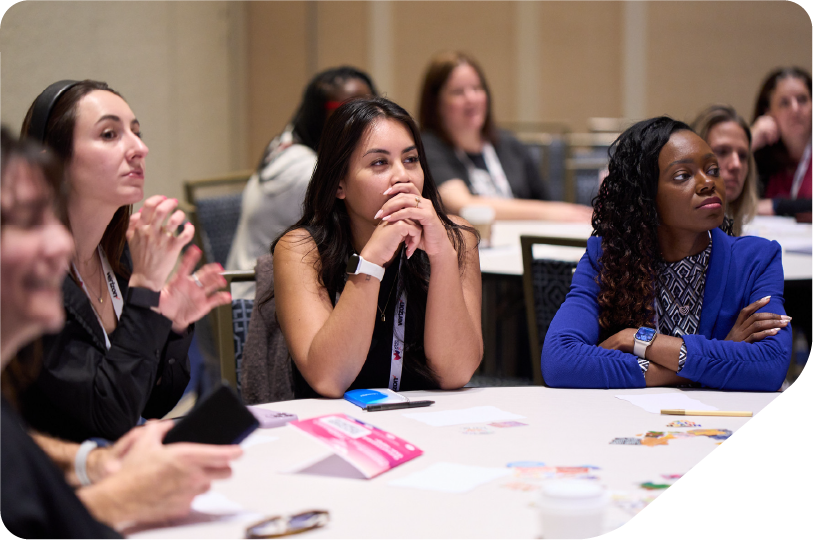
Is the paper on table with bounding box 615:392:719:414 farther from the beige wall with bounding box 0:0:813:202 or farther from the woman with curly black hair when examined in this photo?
the beige wall with bounding box 0:0:813:202

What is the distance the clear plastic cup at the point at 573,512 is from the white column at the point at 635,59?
228 inches

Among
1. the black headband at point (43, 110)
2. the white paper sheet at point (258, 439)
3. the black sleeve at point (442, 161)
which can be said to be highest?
the black headband at point (43, 110)

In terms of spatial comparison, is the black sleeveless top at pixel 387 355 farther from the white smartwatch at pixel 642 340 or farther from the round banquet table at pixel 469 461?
the white smartwatch at pixel 642 340

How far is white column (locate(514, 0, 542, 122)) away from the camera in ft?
21.5

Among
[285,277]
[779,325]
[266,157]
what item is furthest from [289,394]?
[266,157]

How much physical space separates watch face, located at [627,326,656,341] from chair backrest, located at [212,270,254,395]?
0.94 meters

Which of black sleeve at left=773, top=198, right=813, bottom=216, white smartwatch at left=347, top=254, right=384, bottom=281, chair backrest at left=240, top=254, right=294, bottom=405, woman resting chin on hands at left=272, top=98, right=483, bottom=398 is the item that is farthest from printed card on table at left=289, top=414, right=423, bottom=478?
black sleeve at left=773, top=198, right=813, bottom=216

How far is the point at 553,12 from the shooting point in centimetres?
653

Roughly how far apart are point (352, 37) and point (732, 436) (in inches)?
230

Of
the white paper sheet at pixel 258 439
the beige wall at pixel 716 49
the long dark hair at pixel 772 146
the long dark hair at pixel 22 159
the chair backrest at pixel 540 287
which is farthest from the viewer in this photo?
the beige wall at pixel 716 49

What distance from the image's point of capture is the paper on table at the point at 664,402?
5.18ft

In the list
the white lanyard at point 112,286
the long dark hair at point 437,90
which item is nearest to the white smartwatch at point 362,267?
the white lanyard at point 112,286

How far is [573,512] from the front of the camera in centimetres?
95

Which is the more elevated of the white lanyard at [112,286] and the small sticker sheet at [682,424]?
the white lanyard at [112,286]
